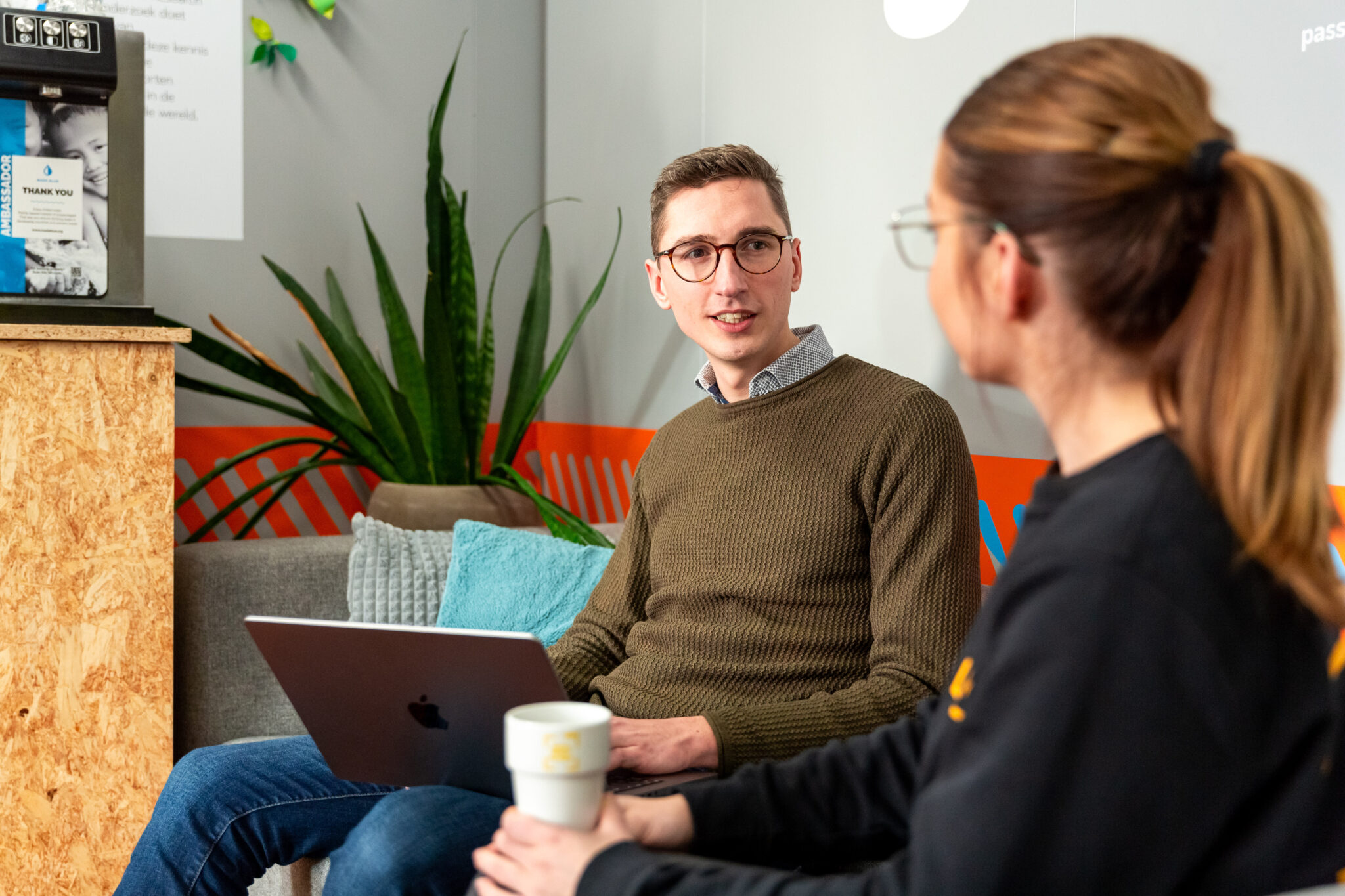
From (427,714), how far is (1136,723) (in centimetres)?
71

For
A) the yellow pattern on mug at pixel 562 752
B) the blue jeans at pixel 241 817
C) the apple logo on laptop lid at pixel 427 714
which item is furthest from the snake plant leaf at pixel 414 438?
the yellow pattern on mug at pixel 562 752

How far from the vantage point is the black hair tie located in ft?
2.31

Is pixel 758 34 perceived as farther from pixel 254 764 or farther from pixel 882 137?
pixel 254 764

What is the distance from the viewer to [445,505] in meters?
2.69

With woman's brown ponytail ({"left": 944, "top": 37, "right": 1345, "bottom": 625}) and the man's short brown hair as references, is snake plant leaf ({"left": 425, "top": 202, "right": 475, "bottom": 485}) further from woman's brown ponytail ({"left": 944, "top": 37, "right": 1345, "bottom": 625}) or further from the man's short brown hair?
woman's brown ponytail ({"left": 944, "top": 37, "right": 1345, "bottom": 625})

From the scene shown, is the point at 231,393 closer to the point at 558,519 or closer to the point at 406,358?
the point at 406,358

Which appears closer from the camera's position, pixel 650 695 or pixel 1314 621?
pixel 1314 621

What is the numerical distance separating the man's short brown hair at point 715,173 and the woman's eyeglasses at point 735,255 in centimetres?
6

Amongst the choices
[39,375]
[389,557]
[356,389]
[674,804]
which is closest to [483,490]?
[356,389]

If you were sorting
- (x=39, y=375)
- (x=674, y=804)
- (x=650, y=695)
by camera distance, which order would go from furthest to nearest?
(x=39, y=375) < (x=650, y=695) < (x=674, y=804)

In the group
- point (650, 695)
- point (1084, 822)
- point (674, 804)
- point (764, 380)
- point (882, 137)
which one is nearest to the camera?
point (1084, 822)

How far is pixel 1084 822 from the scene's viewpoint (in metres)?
0.64

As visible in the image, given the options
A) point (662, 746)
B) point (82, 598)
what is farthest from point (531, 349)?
point (662, 746)

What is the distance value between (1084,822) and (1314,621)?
0.19 m
